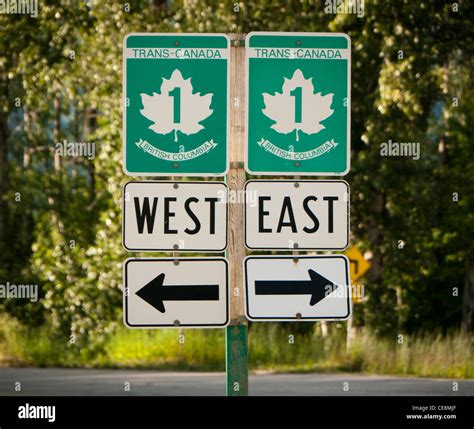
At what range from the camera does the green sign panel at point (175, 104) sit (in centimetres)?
578

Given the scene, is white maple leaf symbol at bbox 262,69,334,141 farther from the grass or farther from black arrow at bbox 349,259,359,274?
black arrow at bbox 349,259,359,274

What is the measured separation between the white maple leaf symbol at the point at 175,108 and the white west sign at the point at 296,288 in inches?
30.0

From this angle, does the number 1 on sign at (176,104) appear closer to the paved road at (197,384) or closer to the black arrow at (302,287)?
the black arrow at (302,287)

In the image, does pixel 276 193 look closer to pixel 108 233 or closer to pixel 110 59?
pixel 110 59

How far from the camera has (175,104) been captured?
577 cm

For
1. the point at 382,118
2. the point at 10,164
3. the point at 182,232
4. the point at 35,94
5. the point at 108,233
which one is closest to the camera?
the point at 182,232

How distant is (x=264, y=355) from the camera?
910 inches

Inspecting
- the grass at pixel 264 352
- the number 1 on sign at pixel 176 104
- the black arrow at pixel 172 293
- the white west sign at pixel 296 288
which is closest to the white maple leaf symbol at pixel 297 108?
the number 1 on sign at pixel 176 104

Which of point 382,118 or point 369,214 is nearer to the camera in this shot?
point 382,118

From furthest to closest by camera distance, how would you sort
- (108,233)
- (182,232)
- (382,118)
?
(108,233) < (382,118) < (182,232)

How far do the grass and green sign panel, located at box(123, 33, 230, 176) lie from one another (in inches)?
608

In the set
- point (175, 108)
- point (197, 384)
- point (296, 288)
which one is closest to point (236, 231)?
point (296, 288)

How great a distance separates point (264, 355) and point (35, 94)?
22.9 ft
